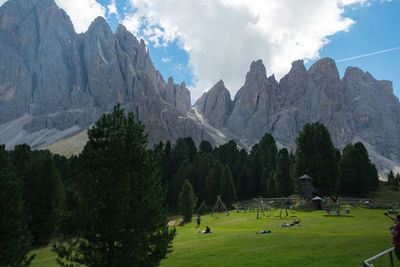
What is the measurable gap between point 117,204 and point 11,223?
1217cm

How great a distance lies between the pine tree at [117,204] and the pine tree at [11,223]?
8657mm

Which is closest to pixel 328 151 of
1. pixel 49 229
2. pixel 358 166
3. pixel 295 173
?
pixel 295 173

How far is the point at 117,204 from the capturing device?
13734 mm

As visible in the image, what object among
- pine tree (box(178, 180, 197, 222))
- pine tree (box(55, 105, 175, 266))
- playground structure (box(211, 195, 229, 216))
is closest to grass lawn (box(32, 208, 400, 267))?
pine tree (box(55, 105, 175, 266))

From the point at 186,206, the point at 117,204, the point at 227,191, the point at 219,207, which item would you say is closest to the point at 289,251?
the point at 117,204

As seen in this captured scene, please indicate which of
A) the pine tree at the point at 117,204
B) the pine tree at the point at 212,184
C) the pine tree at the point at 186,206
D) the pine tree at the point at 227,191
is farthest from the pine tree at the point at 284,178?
the pine tree at the point at 117,204

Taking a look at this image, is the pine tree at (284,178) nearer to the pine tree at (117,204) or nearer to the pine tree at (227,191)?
the pine tree at (227,191)

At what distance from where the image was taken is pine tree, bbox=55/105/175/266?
44.1ft

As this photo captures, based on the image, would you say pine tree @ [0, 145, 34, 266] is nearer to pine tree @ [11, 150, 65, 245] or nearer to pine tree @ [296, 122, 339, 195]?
pine tree @ [11, 150, 65, 245]

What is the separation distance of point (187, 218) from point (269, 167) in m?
44.3

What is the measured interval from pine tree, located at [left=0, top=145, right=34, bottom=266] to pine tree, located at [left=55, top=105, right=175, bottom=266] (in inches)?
341

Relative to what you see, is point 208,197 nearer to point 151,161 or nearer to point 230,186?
point 230,186

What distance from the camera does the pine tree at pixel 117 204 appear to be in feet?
44.1

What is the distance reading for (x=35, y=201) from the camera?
47844 mm
